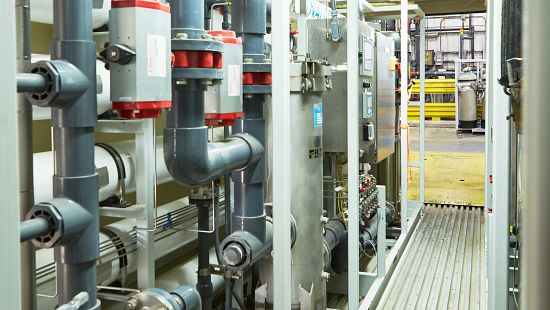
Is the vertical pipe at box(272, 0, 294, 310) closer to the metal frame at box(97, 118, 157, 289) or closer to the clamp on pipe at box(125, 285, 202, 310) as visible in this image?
the clamp on pipe at box(125, 285, 202, 310)

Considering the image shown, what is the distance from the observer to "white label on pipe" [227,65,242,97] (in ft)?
8.26

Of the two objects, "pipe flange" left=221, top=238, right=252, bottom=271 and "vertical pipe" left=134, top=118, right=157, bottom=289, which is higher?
"vertical pipe" left=134, top=118, right=157, bottom=289

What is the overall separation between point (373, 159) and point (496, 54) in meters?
1.76

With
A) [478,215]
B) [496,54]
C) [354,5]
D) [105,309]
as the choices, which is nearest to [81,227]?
[105,309]

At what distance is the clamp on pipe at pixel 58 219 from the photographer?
→ 1608 mm

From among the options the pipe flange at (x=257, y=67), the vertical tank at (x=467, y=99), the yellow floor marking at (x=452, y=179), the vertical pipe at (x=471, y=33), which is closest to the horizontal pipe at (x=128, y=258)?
the pipe flange at (x=257, y=67)

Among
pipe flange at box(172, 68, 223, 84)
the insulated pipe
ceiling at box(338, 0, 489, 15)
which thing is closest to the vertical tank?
ceiling at box(338, 0, 489, 15)

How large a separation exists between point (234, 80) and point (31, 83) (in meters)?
1.14

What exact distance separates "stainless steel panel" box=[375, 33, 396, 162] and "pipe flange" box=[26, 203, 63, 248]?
127 inches

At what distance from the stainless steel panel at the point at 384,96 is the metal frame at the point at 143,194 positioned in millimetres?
2404

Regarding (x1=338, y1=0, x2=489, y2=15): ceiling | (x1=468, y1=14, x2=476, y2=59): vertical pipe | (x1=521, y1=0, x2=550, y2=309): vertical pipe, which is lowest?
(x1=521, y1=0, x2=550, y2=309): vertical pipe

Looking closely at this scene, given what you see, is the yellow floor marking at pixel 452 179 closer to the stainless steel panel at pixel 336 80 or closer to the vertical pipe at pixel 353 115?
the stainless steel panel at pixel 336 80

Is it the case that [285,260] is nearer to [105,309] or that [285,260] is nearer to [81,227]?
[81,227]

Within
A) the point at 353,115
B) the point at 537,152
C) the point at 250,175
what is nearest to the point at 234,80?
the point at 250,175
